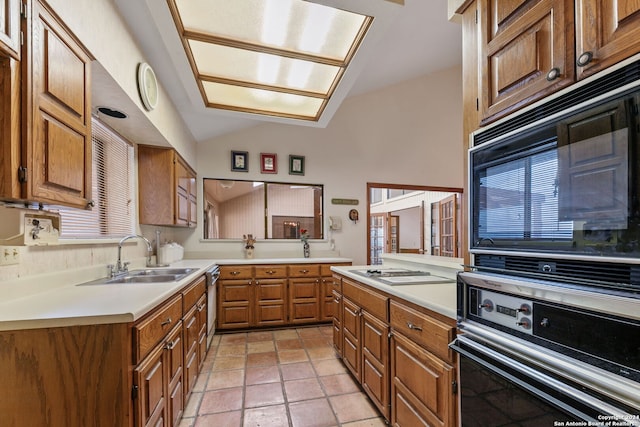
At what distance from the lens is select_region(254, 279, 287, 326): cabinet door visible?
3.49 m

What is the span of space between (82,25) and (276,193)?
10.2 feet

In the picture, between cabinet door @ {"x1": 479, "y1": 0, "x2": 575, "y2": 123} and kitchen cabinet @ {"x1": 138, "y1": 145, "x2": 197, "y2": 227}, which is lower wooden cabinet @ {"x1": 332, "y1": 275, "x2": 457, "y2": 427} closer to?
cabinet door @ {"x1": 479, "y1": 0, "x2": 575, "y2": 123}

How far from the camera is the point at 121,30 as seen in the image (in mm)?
1729

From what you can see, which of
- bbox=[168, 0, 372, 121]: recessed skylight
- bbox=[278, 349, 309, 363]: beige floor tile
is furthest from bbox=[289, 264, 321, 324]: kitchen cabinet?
bbox=[168, 0, 372, 121]: recessed skylight

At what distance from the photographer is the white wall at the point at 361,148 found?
4180 millimetres

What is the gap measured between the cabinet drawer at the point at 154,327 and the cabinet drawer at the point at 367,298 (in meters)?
1.24

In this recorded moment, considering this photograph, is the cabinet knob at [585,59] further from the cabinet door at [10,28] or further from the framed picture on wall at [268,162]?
the framed picture on wall at [268,162]

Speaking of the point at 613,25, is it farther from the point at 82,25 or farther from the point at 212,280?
the point at 212,280

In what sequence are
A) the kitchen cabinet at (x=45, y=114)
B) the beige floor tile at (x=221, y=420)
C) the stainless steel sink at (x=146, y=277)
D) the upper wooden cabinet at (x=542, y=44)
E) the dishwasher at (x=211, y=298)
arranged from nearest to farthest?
the upper wooden cabinet at (x=542, y=44), the kitchen cabinet at (x=45, y=114), the beige floor tile at (x=221, y=420), the stainless steel sink at (x=146, y=277), the dishwasher at (x=211, y=298)

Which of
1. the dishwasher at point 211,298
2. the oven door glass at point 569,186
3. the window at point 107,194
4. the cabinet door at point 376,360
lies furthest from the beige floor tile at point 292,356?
the oven door glass at point 569,186

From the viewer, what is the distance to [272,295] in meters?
3.54

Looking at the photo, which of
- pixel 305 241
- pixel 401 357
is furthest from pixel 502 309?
pixel 305 241

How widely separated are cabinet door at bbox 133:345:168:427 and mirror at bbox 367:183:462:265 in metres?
3.45

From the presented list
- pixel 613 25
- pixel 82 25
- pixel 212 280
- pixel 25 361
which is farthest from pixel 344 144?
pixel 25 361
